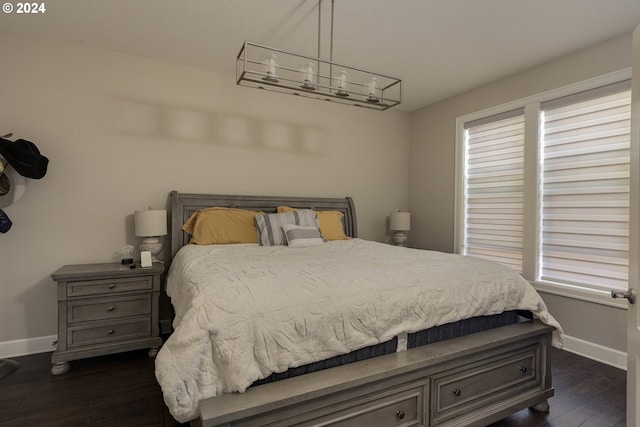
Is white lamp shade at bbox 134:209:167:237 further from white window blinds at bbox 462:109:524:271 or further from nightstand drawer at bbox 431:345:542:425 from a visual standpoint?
white window blinds at bbox 462:109:524:271

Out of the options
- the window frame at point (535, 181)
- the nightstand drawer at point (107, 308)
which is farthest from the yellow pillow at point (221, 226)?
the window frame at point (535, 181)

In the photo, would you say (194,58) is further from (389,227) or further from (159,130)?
(389,227)

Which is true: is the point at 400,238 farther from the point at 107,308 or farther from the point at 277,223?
the point at 107,308

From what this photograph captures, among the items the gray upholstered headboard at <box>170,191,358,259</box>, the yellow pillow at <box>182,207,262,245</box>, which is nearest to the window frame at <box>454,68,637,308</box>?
the gray upholstered headboard at <box>170,191,358,259</box>

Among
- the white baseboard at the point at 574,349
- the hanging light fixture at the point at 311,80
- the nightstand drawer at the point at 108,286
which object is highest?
the hanging light fixture at the point at 311,80

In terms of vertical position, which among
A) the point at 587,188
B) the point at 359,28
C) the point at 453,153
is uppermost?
the point at 359,28

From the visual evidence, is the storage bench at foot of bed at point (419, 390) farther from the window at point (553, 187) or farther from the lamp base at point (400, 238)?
the lamp base at point (400, 238)

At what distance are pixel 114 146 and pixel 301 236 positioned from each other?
195 cm

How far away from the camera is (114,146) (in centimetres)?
306

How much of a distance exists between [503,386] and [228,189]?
9.68 feet

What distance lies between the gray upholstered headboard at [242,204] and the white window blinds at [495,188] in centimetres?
144

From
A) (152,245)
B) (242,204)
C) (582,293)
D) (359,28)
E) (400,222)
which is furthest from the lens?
(400,222)

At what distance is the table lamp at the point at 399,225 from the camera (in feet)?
14.0

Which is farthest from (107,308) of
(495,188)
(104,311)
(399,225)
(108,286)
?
(495,188)
